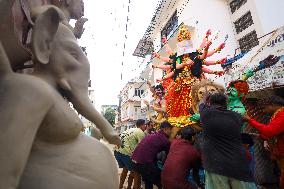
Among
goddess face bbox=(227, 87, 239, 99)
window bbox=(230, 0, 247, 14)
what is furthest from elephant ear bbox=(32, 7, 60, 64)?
window bbox=(230, 0, 247, 14)

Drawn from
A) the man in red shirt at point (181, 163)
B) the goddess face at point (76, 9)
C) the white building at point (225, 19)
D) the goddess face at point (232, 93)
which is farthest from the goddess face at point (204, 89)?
the white building at point (225, 19)

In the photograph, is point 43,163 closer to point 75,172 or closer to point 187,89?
point 75,172

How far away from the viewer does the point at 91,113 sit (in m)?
1.33

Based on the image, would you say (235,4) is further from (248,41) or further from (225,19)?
(248,41)

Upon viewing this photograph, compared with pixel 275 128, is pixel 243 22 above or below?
above

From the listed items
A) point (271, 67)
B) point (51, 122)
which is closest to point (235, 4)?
point (271, 67)

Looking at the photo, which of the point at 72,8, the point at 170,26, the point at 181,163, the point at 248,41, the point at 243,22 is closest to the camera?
the point at 72,8

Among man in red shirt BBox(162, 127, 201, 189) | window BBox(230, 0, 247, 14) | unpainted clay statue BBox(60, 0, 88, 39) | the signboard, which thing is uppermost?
window BBox(230, 0, 247, 14)

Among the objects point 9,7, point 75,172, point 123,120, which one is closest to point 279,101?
point 75,172

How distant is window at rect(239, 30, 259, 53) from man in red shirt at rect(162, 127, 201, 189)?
11017mm

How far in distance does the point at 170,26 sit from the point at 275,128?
1620 cm

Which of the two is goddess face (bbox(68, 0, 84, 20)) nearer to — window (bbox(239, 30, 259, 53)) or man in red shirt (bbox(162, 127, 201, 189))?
man in red shirt (bbox(162, 127, 201, 189))

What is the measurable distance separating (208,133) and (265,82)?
3.53 m

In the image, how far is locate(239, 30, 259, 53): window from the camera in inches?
530
